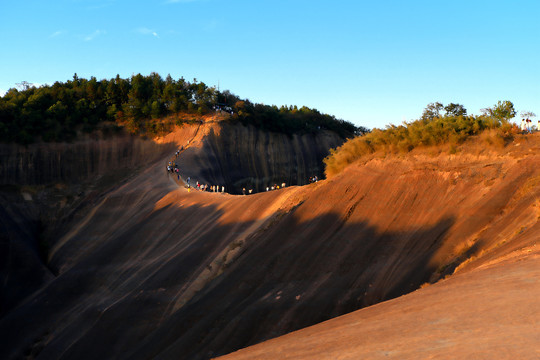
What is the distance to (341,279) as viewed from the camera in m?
12.7

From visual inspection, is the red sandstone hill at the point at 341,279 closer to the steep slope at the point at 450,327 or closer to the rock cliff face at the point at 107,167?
the steep slope at the point at 450,327

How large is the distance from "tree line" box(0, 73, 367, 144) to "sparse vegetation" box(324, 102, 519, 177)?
29477 millimetres

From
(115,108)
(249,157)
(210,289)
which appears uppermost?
(115,108)

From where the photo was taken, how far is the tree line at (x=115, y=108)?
43781 mm

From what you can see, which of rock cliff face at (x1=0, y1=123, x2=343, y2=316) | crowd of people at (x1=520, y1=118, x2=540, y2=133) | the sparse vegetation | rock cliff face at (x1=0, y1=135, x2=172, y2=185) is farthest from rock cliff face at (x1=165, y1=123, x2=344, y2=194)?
crowd of people at (x1=520, y1=118, x2=540, y2=133)

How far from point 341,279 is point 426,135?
6981 mm

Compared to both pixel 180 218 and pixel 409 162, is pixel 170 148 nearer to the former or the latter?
pixel 180 218

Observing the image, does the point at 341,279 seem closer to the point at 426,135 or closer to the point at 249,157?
the point at 426,135

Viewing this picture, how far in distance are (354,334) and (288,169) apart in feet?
142

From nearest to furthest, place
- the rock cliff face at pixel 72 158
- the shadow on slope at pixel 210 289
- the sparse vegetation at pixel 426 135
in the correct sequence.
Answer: the shadow on slope at pixel 210 289 < the sparse vegetation at pixel 426 135 < the rock cliff face at pixel 72 158

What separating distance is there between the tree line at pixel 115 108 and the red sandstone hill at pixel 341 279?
25605 mm

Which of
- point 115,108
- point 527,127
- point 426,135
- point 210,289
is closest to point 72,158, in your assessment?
point 115,108

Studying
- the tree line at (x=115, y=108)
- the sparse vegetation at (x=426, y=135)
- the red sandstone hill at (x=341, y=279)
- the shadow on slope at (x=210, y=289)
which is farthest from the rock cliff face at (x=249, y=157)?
the sparse vegetation at (x=426, y=135)

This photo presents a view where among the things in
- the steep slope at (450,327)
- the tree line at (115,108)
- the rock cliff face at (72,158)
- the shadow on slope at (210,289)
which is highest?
the tree line at (115,108)
